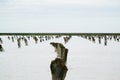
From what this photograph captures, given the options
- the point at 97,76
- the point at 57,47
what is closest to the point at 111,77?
the point at 97,76

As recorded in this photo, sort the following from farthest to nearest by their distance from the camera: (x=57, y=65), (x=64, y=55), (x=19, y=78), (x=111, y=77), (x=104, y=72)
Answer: (x=104, y=72) → (x=111, y=77) → (x=19, y=78) → (x=64, y=55) → (x=57, y=65)

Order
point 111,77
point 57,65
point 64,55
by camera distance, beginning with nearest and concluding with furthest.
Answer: point 57,65
point 64,55
point 111,77

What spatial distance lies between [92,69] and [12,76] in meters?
3.16

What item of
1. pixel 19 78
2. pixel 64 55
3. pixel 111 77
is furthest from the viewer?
pixel 111 77

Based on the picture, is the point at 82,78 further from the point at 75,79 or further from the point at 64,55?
the point at 64,55

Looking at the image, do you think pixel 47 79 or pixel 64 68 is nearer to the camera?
pixel 64 68

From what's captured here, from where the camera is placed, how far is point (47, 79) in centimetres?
861

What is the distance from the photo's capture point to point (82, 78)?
8.91 meters

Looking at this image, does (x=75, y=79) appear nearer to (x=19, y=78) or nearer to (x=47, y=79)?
(x=47, y=79)

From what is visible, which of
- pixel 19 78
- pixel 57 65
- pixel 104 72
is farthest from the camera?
pixel 104 72

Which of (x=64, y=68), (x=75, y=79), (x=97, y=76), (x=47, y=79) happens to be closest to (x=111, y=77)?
(x=97, y=76)

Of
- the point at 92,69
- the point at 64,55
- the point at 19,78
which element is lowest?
the point at 92,69

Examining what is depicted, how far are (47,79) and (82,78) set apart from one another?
3.51 feet

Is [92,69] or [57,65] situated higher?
[57,65]
